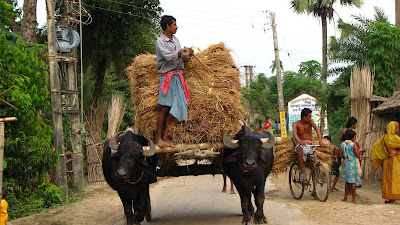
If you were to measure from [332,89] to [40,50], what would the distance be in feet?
38.8

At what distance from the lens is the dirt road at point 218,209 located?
7586 mm

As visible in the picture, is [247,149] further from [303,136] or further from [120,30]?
[120,30]

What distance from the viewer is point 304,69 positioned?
6431 cm

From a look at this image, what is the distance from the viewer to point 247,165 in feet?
21.7

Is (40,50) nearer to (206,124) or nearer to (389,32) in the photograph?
(206,124)

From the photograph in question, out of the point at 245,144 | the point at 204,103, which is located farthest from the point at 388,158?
the point at 204,103

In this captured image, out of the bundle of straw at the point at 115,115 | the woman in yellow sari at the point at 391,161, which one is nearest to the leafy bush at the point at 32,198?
the bundle of straw at the point at 115,115

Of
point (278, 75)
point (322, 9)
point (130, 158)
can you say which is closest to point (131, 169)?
point (130, 158)

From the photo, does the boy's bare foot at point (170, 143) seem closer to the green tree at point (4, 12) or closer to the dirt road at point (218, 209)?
the dirt road at point (218, 209)

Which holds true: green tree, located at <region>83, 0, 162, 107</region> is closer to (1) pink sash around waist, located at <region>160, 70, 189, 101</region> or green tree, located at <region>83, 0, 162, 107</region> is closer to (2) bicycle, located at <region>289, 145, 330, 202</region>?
(2) bicycle, located at <region>289, 145, 330, 202</region>

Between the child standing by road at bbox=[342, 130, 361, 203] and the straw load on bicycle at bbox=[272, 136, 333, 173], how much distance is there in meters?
0.40

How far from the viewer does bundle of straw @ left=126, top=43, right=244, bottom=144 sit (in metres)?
6.75

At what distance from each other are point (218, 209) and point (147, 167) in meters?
2.95

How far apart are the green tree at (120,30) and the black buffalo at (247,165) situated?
10.9 meters
